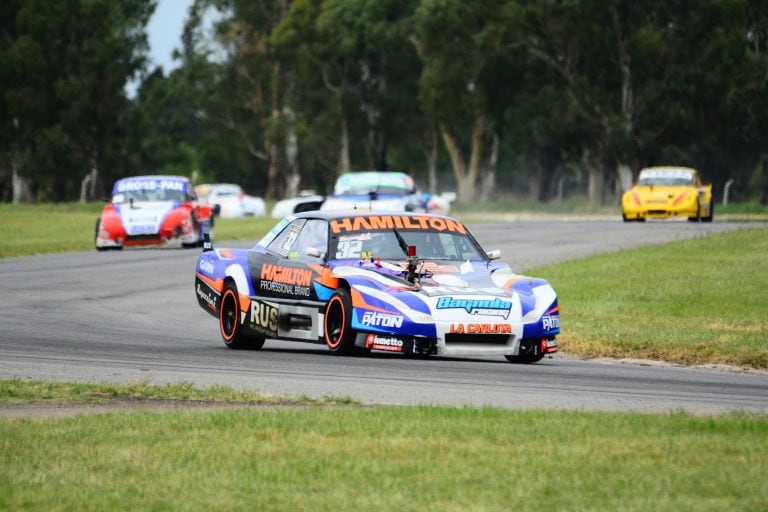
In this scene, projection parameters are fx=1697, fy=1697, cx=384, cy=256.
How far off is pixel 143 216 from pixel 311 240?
18230 millimetres

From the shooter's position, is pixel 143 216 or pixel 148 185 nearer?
Answer: pixel 143 216

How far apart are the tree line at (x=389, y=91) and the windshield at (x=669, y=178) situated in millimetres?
21933

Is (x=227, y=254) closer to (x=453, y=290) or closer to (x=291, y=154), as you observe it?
(x=453, y=290)

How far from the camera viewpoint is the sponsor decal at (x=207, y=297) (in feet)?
53.4

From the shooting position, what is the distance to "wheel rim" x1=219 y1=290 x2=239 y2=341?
15688 mm

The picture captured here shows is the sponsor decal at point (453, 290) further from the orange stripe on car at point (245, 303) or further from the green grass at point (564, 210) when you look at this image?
the green grass at point (564, 210)

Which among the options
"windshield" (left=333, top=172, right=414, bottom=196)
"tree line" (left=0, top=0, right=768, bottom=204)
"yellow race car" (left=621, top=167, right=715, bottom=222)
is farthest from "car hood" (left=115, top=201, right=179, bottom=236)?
"tree line" (left=0, top=0, right=768, bottom=204)

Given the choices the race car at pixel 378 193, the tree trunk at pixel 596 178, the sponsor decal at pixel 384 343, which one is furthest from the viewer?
the tree trunk at pixel 596 178

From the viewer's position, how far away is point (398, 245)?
15.0 meters

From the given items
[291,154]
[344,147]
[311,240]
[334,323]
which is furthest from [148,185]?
[291,154]

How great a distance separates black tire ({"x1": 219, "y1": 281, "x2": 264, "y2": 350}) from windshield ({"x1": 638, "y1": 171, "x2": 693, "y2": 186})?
29055 millimetres

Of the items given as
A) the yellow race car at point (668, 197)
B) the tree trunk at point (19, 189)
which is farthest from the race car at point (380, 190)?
the tree trunk at point (19, 189)

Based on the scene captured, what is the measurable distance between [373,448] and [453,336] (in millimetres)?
4978

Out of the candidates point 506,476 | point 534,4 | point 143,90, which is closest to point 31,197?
point 143,90
